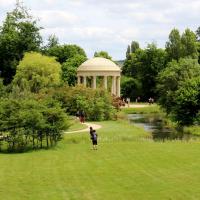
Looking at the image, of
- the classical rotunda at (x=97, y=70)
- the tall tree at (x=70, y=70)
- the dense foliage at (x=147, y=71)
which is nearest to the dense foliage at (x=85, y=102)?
the classical rotunda at (x=97, y=70)

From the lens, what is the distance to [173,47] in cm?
10038

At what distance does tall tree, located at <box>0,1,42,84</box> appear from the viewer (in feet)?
298

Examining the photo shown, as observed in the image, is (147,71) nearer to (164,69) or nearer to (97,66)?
(164,69)

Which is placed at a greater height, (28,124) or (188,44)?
(188,44)

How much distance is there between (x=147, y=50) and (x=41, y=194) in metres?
89.3

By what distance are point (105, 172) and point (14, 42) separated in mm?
67820

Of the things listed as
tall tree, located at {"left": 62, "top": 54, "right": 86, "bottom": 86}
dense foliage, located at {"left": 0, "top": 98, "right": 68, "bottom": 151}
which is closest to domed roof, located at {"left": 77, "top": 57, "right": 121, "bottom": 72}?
tall tree, located at {"left": 62, "top": 54, "right": 86, "bottom": 86}

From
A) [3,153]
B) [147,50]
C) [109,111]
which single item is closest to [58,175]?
[3,153]

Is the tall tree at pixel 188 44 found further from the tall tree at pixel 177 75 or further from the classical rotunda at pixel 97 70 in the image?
the tall tree at pixel 177 75

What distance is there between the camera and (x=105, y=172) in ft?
85.7

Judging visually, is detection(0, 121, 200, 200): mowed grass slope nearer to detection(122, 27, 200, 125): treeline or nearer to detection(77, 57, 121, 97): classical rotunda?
detection(122, 27, 200, 125): treeline

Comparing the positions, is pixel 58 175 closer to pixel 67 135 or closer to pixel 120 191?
pixel 120 191

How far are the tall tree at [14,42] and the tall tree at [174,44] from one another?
2412 cm

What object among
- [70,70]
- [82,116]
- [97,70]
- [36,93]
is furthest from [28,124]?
[70,70]
